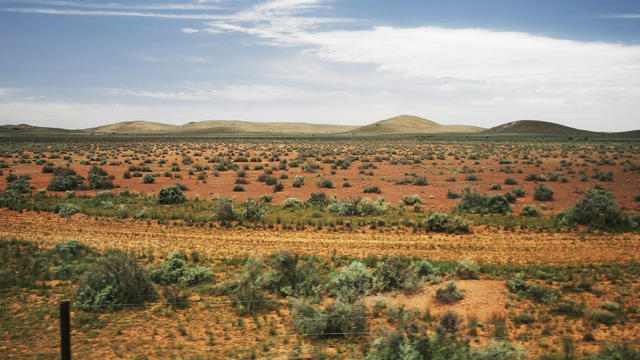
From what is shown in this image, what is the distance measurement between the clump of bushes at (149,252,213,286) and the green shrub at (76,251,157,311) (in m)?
0.80

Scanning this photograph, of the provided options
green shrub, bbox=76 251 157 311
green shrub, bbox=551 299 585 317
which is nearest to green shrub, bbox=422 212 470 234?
green shrub, bbox=551 299 585 317

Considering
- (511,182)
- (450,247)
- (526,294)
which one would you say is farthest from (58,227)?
(511,182)

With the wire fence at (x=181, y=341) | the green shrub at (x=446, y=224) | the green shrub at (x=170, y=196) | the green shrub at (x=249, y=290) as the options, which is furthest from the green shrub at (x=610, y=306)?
the green shrub at (x=170, y=196)

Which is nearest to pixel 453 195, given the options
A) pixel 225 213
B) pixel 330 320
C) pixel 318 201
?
pixel 318 201

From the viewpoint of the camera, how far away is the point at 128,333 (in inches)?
296

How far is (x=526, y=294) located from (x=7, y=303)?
12853mm

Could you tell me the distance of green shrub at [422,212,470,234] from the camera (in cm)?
1517

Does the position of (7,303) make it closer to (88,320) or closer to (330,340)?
(88,320)

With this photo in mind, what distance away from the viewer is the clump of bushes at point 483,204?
18.6 m

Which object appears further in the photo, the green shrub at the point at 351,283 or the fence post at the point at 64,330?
the green shrub at the point at 351,283

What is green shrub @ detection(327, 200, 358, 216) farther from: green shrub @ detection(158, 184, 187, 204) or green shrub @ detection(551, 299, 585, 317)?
green shrub @ detection(551, 299, 585, 317)

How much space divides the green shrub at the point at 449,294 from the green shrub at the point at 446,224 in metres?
6.42

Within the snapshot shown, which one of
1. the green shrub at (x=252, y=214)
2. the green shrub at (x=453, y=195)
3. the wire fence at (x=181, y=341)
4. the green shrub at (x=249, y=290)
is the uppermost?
the green shrub at (x=453, y=195)

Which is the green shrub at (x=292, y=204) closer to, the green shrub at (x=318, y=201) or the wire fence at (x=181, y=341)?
the green shrub at (x=318, y=201)
